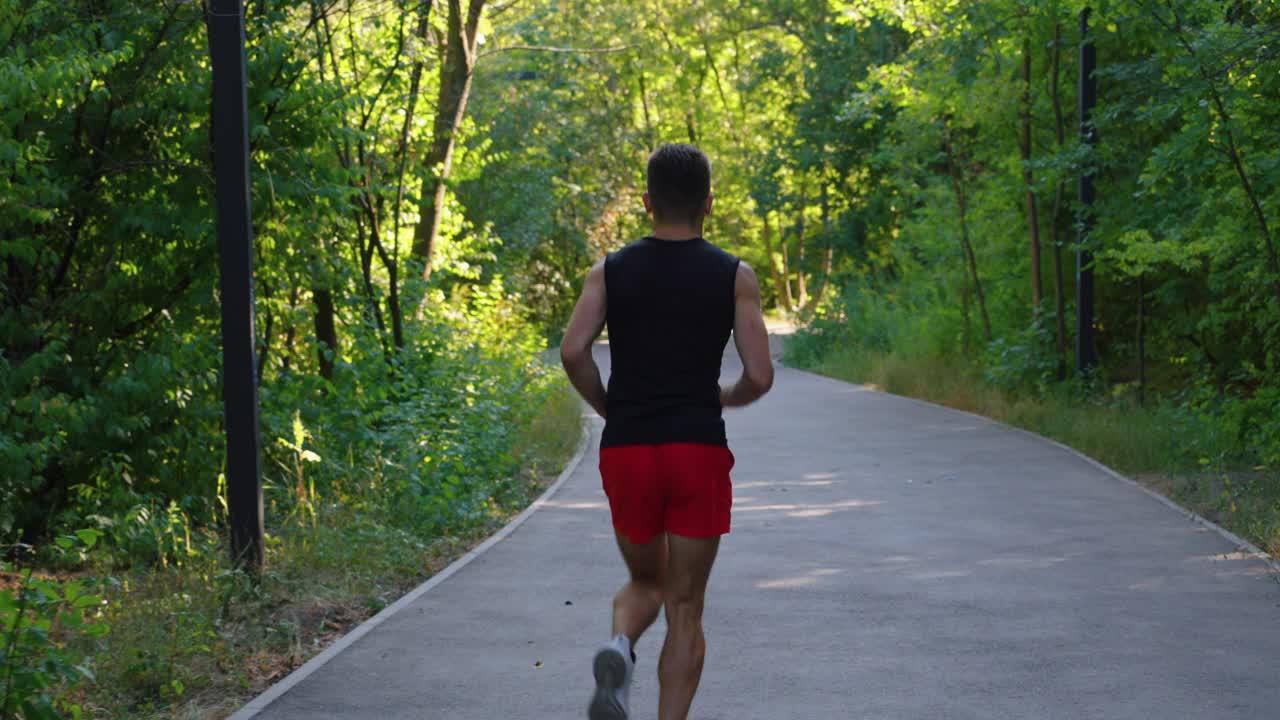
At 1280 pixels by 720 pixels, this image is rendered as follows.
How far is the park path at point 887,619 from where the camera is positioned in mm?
5820

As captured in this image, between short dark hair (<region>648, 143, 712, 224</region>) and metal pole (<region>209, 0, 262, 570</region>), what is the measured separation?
3.91 metres

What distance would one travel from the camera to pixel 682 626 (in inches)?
174

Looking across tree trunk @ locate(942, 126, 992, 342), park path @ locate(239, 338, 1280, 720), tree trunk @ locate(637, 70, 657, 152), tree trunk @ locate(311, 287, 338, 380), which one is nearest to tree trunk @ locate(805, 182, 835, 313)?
tree trunk @ locate(942, 126, 992, 342)

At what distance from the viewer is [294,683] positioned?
6113mm

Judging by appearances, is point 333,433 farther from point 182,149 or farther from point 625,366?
point 625,366

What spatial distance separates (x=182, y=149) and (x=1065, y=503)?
7203 mm

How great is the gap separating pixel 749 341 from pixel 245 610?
13.2 ft

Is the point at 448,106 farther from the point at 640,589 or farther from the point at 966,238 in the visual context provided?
the point at 640,589

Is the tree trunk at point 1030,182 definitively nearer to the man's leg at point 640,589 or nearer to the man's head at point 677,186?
the man's head at point 677,186

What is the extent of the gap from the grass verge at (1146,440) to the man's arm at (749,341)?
18.8 ft

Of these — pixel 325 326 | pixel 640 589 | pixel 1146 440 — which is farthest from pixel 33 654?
pixel 1146 440

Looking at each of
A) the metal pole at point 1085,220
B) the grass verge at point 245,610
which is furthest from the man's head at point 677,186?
the metal pole at point 1085,220

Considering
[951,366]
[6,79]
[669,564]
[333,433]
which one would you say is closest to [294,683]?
[669,564]

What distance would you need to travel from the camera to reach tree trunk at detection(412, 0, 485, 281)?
16656mm
